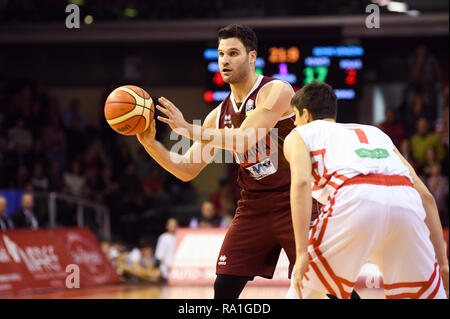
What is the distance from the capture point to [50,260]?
10727mm

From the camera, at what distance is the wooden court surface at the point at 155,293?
29.7 feet

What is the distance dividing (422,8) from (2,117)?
8.84 meters

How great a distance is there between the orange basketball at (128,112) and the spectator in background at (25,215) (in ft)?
23.3

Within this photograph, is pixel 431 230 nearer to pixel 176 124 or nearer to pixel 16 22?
pixel 176 124

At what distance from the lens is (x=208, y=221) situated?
12336 millimetres

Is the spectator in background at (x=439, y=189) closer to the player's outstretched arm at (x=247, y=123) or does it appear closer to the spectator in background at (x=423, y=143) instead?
the spectator in background at (x=423, y=143)

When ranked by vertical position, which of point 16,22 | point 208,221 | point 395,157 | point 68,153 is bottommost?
point 208,221

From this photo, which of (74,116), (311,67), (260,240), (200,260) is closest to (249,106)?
(260,240)

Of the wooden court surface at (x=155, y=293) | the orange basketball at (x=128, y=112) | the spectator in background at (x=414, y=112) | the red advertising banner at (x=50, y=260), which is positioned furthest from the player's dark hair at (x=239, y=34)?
the spectator in background at (x=414, y=112)

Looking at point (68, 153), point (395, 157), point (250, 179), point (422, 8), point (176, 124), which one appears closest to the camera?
point (395, 157)

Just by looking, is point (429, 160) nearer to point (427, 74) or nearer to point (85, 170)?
point (427, 74)

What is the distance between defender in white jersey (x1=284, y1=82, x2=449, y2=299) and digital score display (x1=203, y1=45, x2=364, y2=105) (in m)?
8.69

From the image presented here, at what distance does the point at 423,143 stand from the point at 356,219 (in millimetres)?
9371
